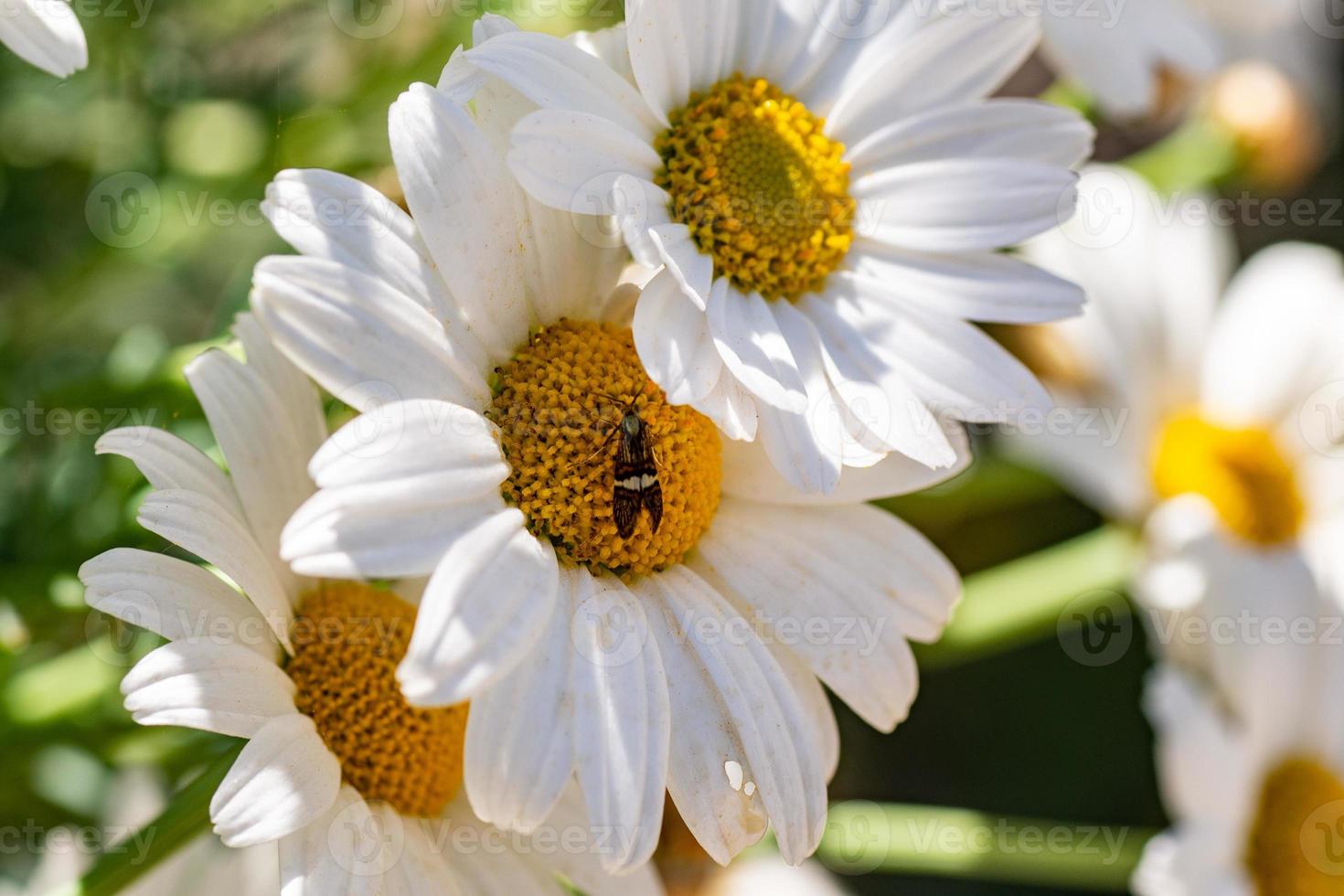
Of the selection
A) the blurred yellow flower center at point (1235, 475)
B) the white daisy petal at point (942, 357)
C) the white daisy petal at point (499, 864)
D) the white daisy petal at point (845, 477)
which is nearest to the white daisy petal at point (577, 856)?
the white daisy petal at point (499, 864)

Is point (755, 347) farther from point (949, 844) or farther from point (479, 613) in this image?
point (949, 844)

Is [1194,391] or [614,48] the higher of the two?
[614,48]

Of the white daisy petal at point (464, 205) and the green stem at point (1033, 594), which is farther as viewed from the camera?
the green stem at point (1033, 594)

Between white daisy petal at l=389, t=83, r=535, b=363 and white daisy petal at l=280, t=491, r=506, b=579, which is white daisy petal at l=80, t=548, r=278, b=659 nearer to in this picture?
white daisy petal at l=280, t=491, r=506, b=579

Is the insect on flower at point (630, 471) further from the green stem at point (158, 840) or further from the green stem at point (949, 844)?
the green stem at point (949, 844)

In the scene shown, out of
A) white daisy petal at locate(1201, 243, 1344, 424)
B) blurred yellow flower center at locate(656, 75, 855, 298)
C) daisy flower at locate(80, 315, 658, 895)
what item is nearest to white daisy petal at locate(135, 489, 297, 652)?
daisy flower at locate(80, 315, 658, 895)

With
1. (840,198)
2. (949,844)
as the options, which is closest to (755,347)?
(840,198)

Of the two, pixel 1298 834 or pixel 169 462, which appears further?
pixel 1298 834

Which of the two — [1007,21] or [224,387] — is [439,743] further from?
[1007,21]
